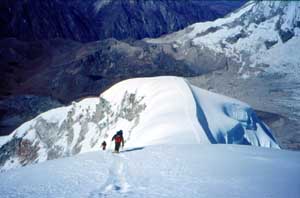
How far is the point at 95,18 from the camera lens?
11275cm

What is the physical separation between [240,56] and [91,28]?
2032 inches

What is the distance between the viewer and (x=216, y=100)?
21.9m

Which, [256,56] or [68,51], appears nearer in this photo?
[256,56]

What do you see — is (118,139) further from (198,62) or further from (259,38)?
(198,62)

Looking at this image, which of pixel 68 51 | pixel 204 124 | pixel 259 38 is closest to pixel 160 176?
pixel 204 124

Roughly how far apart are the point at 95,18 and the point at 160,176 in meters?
107

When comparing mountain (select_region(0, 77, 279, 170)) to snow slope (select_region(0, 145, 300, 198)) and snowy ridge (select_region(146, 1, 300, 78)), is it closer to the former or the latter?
snow slope (select_region(0, 145, 300, 198))

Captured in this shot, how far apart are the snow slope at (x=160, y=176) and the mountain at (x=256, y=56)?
28.4m

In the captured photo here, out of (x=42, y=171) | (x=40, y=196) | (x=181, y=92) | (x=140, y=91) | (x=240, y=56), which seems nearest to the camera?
(x=40, y=196)

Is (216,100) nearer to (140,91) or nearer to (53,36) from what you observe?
(140,91)

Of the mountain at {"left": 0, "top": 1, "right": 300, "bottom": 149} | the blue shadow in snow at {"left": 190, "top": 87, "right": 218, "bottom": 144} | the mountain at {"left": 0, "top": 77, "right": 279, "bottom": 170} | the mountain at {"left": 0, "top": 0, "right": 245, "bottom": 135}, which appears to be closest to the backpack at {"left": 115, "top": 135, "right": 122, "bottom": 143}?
the mountain at {"left": 0, "top": 77, "right": 279, "bottom": 170}

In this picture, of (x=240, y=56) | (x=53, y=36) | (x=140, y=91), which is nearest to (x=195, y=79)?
(x=240, y=56)

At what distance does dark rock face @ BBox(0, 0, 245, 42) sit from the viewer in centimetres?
9019

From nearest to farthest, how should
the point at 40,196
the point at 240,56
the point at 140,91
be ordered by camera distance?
the point at 40,196 → the point at 140,91 → the point at 240,56
